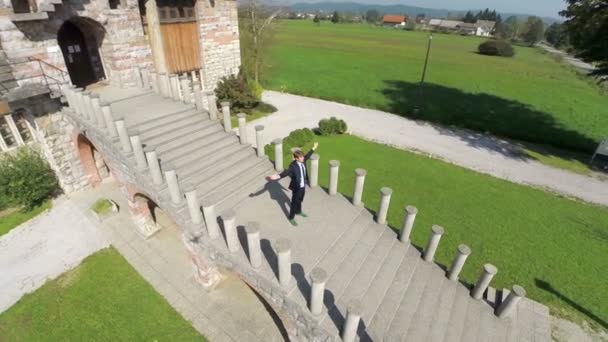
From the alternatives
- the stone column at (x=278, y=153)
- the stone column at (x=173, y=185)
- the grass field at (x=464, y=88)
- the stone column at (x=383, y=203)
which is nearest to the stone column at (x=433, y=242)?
the stone column at (x=383, y=203)

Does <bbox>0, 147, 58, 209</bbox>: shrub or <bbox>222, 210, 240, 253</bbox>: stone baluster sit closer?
<bbox>222, 210, 240, 253</bbox>: stone baluster

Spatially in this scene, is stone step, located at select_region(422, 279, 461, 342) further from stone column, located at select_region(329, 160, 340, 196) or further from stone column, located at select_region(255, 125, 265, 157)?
stone column, located at select_region(255, 125, 265, 157)

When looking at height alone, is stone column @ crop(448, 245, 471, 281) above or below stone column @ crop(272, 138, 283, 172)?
below

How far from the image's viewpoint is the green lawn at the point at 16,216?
11.6 m

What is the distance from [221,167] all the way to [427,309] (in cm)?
747

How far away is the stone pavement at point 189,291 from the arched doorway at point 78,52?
22.7 ft

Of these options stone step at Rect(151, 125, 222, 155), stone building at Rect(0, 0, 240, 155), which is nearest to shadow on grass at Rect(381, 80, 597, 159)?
stone building at Rect(0, 0, 240, 155)

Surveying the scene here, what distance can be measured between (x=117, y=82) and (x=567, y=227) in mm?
20367

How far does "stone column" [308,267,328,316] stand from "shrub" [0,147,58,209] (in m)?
13.0

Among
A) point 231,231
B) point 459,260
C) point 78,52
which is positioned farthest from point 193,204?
point 78,52

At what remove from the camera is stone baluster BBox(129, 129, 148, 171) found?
8.16 m

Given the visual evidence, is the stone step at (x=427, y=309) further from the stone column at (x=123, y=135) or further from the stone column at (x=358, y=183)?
the stone column at (x=123, y=135)

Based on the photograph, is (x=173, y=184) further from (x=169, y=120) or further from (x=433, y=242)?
(x=433, y=242)

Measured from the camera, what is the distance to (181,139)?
10.1 metres
